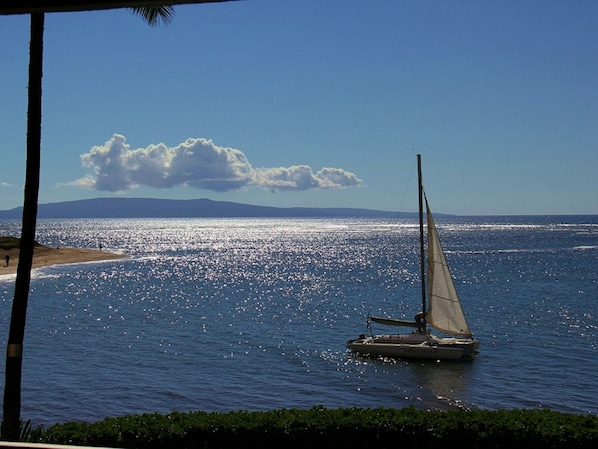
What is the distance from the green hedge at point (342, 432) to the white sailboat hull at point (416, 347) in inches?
999

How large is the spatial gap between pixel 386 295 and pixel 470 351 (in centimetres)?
3532

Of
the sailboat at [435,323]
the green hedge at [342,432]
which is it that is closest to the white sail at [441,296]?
the sailboat at [435,323]

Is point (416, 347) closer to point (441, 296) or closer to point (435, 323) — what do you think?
point (435, 323)

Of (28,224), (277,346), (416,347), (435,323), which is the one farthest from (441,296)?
(28,224)

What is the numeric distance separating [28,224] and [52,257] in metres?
118

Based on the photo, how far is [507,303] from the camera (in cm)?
6669

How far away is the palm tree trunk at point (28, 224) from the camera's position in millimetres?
12742

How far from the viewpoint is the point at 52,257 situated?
406ft

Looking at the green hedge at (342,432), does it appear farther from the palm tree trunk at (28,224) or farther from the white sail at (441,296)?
the white sail at (441,296)

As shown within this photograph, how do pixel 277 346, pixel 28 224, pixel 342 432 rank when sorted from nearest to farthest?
A: pixel 28 224 → pixel 342 432 → pixel 277 346

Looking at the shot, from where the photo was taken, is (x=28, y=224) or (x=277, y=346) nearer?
(x=28, y=224)

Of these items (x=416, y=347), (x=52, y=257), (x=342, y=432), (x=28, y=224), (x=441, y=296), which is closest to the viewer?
(x=28, y=224)

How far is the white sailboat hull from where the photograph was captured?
40094 mm

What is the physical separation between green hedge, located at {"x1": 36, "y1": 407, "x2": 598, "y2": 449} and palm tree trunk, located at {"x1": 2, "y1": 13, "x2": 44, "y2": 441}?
1289 mm
